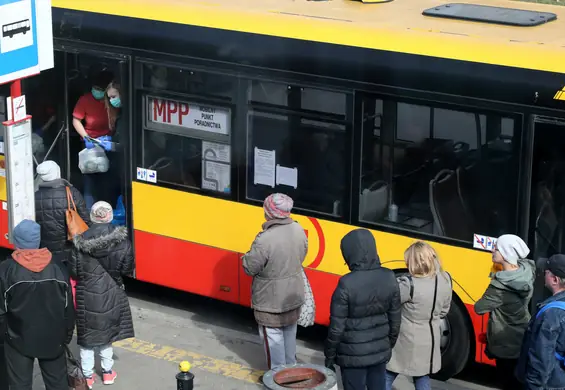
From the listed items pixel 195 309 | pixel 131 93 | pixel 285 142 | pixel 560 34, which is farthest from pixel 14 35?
pixel 560 34

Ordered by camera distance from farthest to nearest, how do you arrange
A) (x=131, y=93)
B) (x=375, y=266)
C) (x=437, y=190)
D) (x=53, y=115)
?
(x=53, y=115), (x=131, y=93), (x=437, y=190), (x=375, y=266)

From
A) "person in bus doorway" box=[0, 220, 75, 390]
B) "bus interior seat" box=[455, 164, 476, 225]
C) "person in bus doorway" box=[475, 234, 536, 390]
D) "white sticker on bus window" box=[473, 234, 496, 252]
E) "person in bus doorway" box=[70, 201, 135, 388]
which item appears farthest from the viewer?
"bus interior seat" box=[455, 164, 476, 225]

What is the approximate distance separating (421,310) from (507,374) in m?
2.09

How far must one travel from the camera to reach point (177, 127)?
33.6 feet

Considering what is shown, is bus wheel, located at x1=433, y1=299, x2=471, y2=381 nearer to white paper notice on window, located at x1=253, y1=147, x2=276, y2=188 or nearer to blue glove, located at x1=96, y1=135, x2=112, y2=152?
white paper notice on window, located at x1=253, y1=147, x2=276, y2=188

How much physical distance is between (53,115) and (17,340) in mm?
3745

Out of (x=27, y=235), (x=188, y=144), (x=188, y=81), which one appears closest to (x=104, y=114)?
(x=188, y=144)

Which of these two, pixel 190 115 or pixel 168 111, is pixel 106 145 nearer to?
pixel 168 111

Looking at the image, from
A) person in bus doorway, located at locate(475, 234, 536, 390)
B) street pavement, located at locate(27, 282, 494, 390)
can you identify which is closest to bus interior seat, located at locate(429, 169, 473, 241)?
person in bus doorway, located at locate(475, 234, 536, 390)

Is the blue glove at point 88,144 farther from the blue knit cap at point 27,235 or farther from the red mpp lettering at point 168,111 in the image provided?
the blue knit cap at point 27,235

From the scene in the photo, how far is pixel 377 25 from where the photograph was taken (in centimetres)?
A: 934

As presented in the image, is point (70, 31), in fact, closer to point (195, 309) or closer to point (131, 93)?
point (131, 93)

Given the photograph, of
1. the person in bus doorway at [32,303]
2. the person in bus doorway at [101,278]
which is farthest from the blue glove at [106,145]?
the person in bus doorway at [32,303]

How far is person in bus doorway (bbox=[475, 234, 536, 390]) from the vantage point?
25.7 feet
